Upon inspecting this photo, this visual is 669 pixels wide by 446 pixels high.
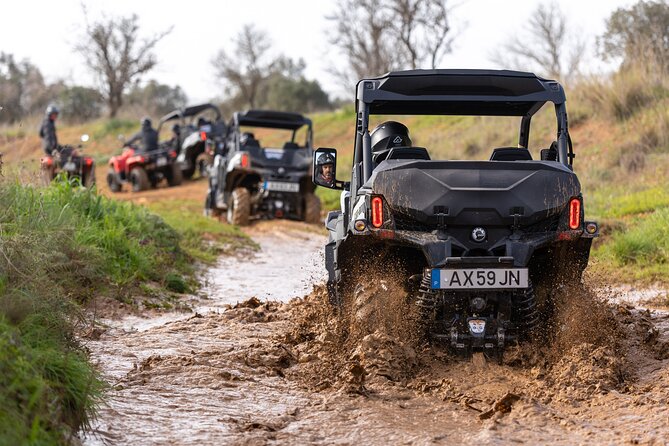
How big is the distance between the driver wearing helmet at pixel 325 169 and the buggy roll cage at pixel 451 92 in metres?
0.22

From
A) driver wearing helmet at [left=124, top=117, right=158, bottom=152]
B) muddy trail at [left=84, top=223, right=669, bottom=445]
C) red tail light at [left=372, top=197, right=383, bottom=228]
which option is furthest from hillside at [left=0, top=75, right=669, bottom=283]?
red tail light at [left=372, top=197, right=383, bottom=228]

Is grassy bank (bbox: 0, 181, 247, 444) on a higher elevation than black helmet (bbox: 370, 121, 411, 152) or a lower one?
lower

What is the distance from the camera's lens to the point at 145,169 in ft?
79.4

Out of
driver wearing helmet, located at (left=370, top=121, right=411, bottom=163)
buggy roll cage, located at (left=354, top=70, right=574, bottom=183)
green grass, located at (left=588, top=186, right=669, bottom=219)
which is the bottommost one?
green grass, located at (left=588, top=186, right=669, bottom=219)

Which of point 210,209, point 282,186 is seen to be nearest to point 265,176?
point 282,186

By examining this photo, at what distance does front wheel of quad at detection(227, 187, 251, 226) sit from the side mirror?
384 inches

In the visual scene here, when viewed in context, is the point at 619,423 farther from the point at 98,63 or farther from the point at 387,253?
the point at 98,63

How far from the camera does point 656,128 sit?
17359 mm

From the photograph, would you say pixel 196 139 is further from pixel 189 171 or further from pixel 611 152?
pixel 611 152

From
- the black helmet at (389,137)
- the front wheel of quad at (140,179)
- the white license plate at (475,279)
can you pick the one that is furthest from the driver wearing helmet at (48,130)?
the white license plate at (475,279)

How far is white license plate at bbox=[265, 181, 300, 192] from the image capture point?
639 inches

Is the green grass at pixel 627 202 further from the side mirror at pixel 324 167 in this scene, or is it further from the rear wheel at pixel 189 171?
the rear wheel at pixel 189 171

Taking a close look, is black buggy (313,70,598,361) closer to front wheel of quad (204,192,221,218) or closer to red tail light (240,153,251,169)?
red tail light (240,153,251,169)

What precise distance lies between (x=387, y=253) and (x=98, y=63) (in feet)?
148
